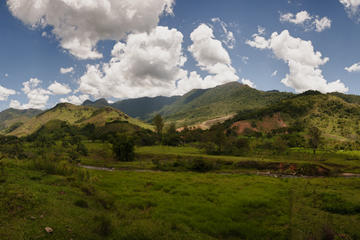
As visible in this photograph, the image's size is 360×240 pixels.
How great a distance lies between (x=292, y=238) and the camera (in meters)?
18.7

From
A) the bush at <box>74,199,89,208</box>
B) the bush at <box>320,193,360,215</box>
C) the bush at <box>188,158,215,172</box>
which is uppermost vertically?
the bush at <box>74,199,89,208</box>

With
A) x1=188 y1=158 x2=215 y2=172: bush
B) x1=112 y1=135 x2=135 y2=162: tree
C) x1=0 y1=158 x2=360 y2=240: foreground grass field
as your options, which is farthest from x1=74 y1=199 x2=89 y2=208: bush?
x1=112 y1=135 x2=135 y2=162: tree

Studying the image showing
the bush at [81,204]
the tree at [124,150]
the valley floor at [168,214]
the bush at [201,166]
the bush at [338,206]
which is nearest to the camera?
the valley floor at [168,214]

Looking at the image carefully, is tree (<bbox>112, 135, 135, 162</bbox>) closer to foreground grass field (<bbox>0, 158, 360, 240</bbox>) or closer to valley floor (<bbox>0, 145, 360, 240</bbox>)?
valley floor (<bbox>0, 145, 360, 240</bbox>)

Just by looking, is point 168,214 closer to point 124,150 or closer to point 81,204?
point 81,204

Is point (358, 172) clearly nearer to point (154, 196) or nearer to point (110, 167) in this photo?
point (154, 196)

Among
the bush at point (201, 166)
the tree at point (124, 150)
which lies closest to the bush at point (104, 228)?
the bush at point (201, 166)

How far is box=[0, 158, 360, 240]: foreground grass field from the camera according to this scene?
15.1 meters

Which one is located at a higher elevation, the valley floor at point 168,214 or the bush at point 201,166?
the valley floor at point 168,214

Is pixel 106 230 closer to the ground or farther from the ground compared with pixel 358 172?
farther from the ground

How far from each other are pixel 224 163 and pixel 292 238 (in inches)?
2631

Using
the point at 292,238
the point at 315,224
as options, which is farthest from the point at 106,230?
the point at 315,224

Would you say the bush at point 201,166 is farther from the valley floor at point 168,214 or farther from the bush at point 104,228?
the bush at point 104,228

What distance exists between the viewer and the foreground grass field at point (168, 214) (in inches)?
593
